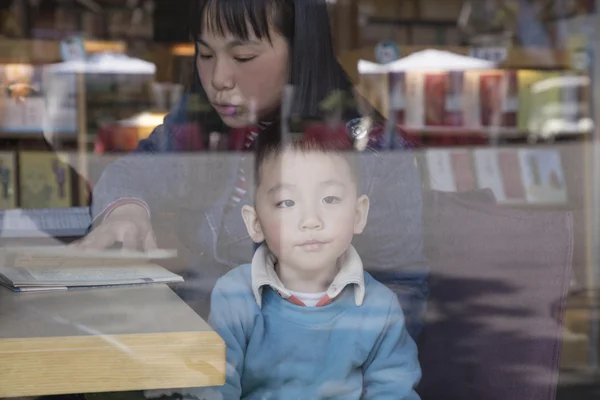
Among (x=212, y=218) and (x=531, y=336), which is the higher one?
(x=212, y=218)

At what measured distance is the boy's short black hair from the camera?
4.61 ft

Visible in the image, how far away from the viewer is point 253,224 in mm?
1421

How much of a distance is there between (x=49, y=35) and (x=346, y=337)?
2492mm

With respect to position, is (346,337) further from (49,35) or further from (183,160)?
(49,35)

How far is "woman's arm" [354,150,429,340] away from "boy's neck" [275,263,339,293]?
89 millimetres

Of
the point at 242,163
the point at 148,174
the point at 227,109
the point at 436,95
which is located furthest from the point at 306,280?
the point at 436,95

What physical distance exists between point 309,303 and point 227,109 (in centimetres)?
42

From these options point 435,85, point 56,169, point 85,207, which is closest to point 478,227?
point 85,207

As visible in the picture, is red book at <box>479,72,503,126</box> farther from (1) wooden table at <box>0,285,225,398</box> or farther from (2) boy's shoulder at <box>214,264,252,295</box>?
(1) wooden table at <box>0,285,225,398</box>

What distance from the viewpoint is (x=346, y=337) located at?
1.36 meters

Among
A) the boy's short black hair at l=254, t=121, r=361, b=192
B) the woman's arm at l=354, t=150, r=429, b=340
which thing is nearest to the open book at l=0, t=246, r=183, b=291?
the boy's short black hair at l=254, t=121, r=361, b=192

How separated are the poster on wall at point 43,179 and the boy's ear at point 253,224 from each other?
1.29 meters

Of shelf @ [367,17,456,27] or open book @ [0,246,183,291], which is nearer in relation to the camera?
open book @ [0,246,183,291]

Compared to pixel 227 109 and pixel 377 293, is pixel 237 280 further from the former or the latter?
pixel 227 109
